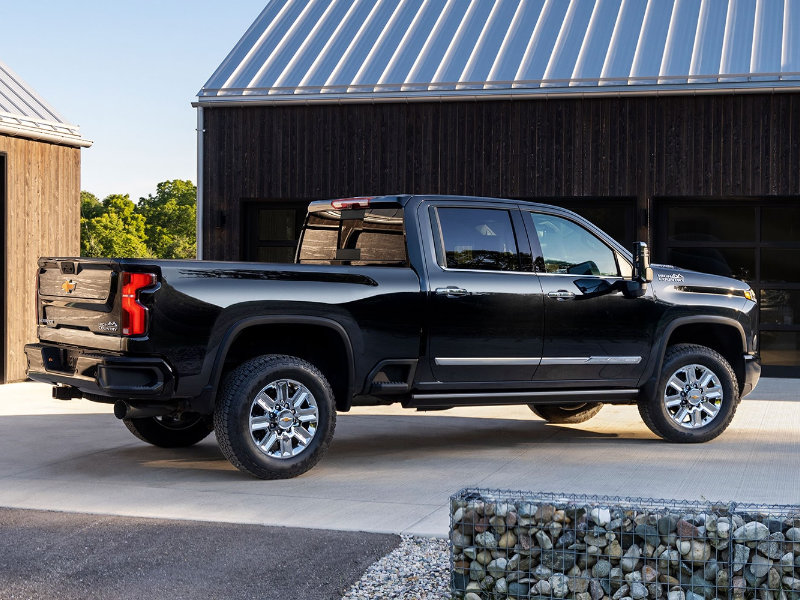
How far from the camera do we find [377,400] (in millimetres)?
8969

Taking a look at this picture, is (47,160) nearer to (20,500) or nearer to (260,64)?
(260,64)

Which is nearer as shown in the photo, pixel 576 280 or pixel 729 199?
pixel 576 280

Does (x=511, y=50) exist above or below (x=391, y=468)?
above

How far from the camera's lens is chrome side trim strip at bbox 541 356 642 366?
9.44 metres

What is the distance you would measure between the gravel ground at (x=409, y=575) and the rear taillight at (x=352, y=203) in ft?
12.2

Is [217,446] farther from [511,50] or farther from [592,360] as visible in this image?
[511,50]

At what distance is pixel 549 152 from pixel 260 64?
15.5ft

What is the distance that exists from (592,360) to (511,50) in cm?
871

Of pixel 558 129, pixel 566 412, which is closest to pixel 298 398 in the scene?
pixel 566 412

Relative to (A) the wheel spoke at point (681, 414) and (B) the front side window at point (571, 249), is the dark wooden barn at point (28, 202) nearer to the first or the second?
(B) the front side window at point (571, 249)

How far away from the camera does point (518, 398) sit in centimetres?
932

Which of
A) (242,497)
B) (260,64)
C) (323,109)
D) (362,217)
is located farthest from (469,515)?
(260,64)

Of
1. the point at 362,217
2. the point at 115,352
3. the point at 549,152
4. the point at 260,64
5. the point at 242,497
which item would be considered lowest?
the point at 242,497

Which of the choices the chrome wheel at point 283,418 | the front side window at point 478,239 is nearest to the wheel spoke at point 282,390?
the chrome wheel at point 283,418
